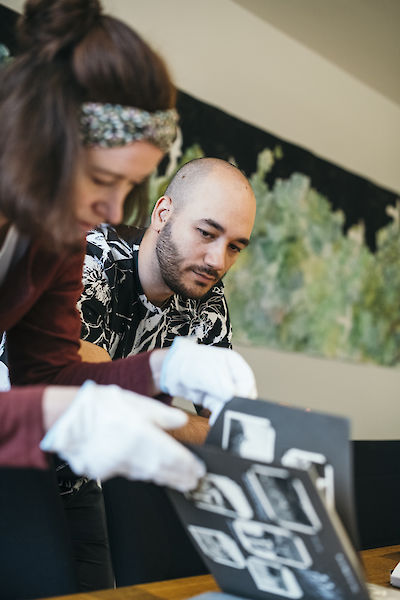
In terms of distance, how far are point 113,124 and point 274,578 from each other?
1.87 ft

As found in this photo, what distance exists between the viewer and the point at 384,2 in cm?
302

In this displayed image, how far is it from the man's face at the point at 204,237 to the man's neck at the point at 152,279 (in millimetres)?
14

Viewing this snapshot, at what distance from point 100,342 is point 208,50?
6.29ft

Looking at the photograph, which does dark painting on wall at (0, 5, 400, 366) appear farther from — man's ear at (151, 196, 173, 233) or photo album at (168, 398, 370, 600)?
photo album at (168, 398, 370, 600)

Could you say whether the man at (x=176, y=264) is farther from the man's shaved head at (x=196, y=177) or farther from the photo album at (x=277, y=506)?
the photo album at (x=277, y=506)

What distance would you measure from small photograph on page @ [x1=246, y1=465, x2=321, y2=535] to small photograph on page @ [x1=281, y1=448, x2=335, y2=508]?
0.16 feet

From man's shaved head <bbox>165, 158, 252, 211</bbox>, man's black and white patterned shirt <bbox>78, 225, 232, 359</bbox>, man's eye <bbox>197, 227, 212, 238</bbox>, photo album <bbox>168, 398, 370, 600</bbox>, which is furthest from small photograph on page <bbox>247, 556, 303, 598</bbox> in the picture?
man's shaved head <bbox>165, 158, 252, 211</bbox>

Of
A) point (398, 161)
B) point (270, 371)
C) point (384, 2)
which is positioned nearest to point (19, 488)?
point (270, 371)

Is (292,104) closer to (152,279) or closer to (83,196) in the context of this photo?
(152,279)

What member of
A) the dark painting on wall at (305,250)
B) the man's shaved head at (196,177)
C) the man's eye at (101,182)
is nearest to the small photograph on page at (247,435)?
the man's eye at (101,182)

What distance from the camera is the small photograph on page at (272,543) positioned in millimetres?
704

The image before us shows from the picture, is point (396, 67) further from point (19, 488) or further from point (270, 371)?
point (19, 488)

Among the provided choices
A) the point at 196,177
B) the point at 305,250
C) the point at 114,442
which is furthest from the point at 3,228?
the point at 305,250

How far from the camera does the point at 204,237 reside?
1740mm
